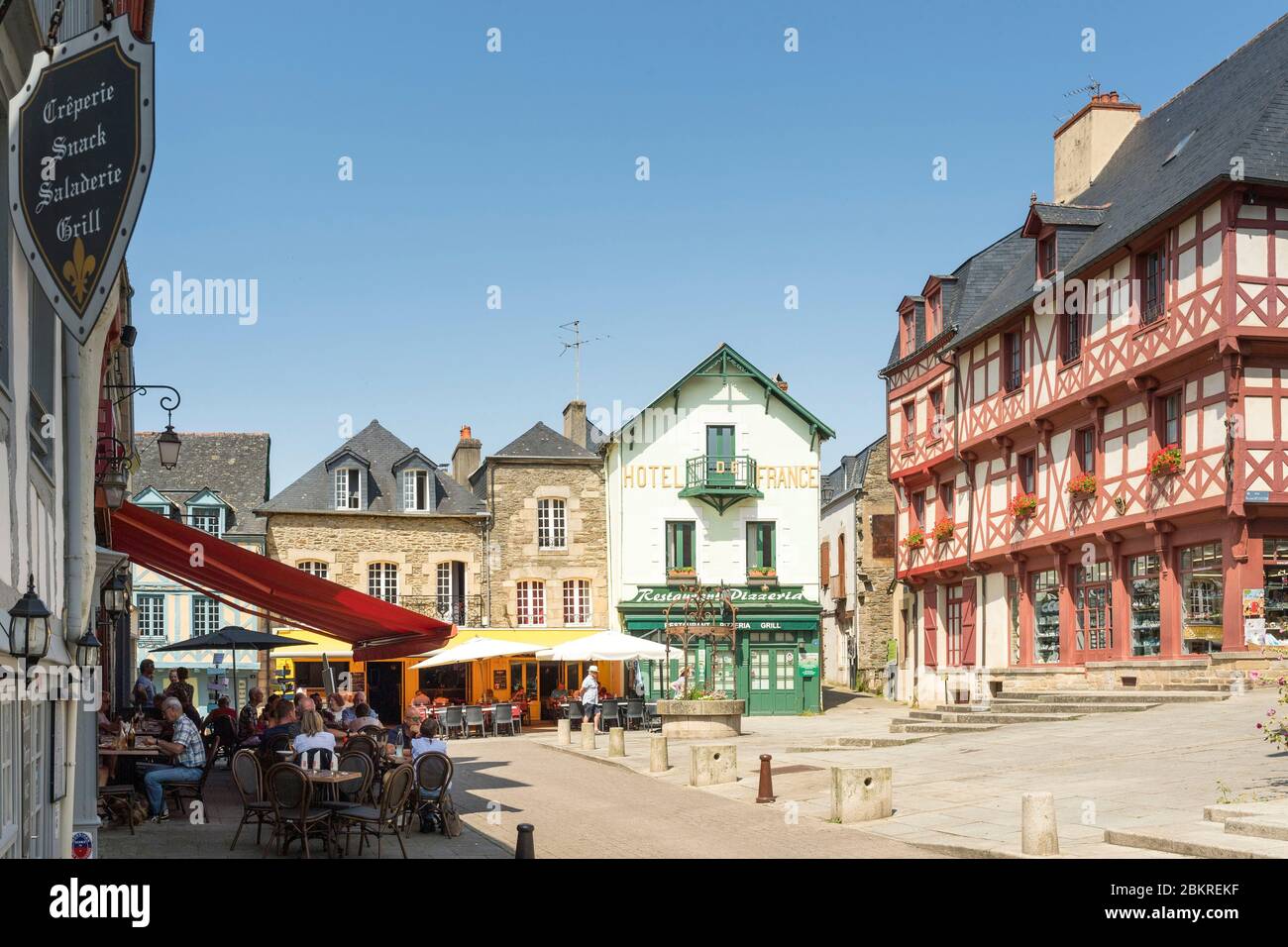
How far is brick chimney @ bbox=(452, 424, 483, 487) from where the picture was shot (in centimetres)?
3906

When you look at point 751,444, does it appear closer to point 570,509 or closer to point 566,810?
point 570,509

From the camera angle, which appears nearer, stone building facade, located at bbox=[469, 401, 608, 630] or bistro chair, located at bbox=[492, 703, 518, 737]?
bistro chair, located at bbox=[492, 703, 518, 737]

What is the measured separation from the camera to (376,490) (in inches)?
1441

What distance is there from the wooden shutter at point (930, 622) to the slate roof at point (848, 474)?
776cm

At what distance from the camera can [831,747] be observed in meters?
21.8

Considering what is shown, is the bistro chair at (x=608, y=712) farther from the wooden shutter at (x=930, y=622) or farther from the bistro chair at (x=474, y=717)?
the wooden shutter at (x=930, y=622)

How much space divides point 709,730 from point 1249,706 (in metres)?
9.42

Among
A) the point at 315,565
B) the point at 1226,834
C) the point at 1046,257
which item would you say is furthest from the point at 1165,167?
the point at 315,565

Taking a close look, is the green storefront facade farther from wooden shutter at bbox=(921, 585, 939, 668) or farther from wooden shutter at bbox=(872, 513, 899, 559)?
wooden shutter at bbox=(872, 513, 899, 559)

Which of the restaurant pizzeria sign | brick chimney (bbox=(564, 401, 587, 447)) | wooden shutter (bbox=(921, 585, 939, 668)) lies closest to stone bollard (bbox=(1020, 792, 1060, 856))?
the restaurant pizzeria sign

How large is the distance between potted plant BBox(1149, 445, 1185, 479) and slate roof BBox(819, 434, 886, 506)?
18.6 m

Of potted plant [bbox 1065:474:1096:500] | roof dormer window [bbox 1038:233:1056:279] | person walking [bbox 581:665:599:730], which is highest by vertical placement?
roof dormer window [bbox 1038:233:1056:279]

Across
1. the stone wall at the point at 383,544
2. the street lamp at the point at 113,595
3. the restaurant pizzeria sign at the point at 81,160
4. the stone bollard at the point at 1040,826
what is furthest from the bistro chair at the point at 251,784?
the stone wall at the point at 383,544

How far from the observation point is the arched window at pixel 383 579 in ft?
116
